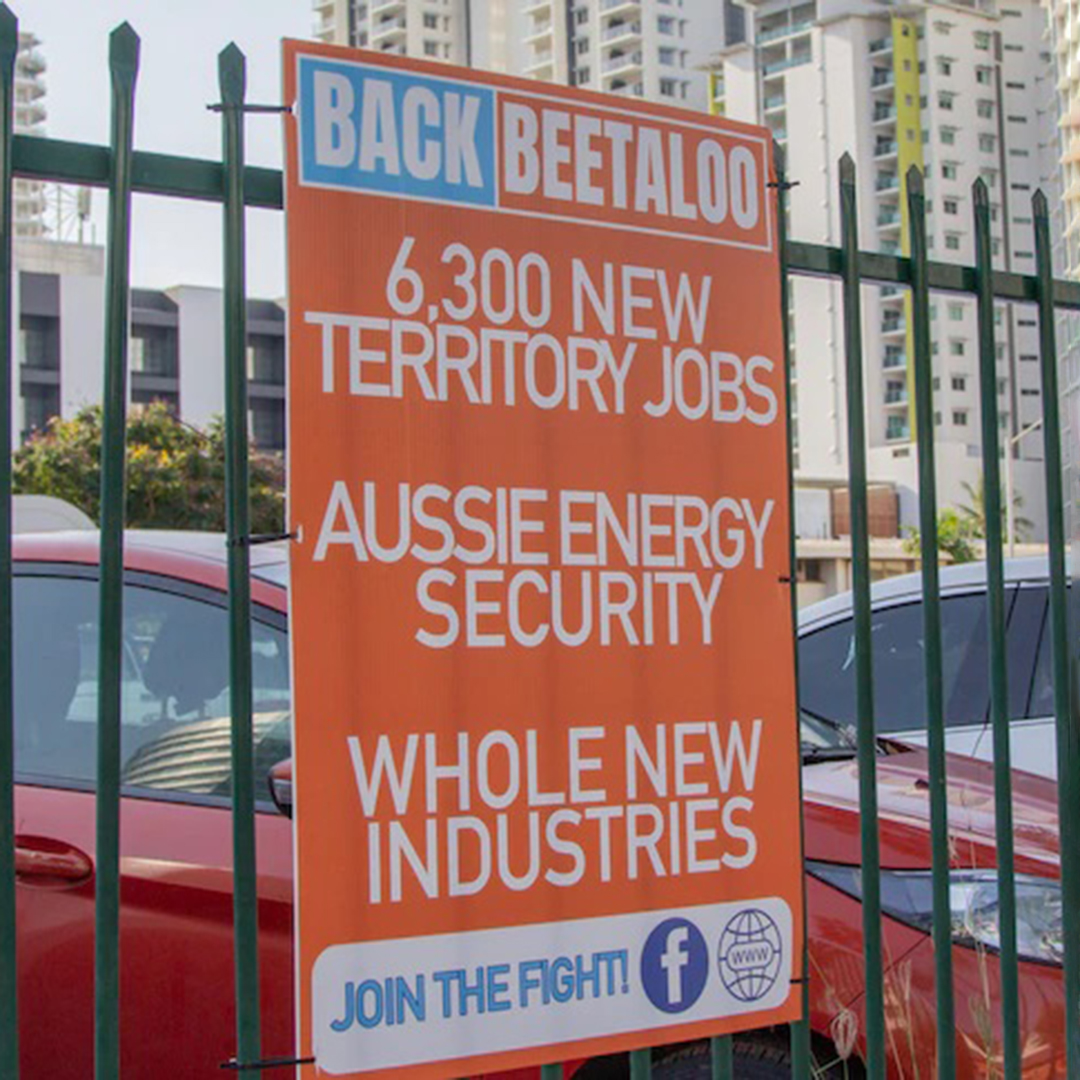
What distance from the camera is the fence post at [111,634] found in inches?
88.0

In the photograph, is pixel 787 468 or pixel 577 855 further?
pixel 787 468

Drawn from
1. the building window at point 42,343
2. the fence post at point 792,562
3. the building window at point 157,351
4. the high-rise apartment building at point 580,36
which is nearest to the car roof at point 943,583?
the fence post at point 792,562

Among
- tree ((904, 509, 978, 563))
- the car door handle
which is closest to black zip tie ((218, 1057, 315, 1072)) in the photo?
the car door handle

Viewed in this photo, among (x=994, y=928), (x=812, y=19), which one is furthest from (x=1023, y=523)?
(x=994, y=928)

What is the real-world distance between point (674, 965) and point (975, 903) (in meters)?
1.15

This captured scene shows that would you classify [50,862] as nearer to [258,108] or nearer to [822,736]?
[258,108]

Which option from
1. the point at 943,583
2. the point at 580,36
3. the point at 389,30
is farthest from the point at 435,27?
the point at 943,583

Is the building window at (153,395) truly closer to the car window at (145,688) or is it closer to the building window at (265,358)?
the building window at (265,358)

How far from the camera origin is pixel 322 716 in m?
2.30

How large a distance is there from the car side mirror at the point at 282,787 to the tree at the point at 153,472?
33438 mm

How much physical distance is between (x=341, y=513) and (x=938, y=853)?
1259 millimetres

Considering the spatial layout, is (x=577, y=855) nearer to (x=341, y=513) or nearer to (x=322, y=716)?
(x=322, y=716)

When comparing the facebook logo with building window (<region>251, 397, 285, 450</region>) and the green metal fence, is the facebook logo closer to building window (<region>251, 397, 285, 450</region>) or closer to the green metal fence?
the green metal fence

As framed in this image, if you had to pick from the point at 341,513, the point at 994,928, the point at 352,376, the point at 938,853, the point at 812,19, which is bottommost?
the point at 994,928
